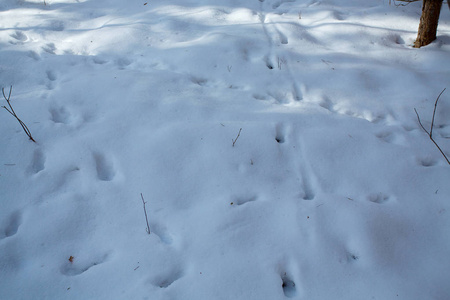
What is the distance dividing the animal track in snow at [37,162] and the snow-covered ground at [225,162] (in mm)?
16

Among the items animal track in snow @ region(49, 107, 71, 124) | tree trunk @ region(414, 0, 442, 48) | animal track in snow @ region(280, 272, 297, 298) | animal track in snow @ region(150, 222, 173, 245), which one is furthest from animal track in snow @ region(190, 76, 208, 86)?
tree trunk @ region(414, 0, 442, 48)

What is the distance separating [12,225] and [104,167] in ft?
2.20

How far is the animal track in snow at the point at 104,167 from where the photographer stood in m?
2.31

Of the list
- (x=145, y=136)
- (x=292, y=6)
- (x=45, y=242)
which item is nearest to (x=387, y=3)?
(x=292, y=6)

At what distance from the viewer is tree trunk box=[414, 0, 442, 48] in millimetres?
3243

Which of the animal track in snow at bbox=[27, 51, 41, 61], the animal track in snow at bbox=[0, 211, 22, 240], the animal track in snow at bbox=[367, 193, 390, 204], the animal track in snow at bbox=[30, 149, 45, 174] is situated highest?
the animal track in snow at bbox=[27, 51, 41, 61]

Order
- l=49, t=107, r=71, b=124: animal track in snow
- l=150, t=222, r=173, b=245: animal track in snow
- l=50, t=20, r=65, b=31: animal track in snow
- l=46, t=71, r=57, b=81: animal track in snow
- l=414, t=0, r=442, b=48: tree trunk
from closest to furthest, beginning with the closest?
l=150, t=222, r=173, b=245: animal track in snow < l=49, t=107, r=71, b=124: animal track in snow < l=46, t=71, r=57, b=81: animal track in snow < l=414, t=0, r=442, b=48: tree trunk < l=50, t=20, r=65, b=31: animal track in snow

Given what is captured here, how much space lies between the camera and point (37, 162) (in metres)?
2.37

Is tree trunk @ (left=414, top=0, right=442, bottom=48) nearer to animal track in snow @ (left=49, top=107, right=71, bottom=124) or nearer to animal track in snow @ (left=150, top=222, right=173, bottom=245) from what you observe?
animal track in snow @ (left=150, top=222, right=173, bottom=245)

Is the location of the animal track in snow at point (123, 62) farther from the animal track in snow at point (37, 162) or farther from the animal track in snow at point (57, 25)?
the animal track in snow at point (37, 162)

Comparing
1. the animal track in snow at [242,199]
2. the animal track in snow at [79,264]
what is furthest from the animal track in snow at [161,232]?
the animal track in snow at [242,199]

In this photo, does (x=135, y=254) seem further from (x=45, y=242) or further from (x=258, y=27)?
(x=258, y=27)

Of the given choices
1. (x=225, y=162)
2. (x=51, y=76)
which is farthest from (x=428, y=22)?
(x=51, y=76)

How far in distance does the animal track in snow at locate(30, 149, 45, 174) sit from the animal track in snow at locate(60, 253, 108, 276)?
2.69 feet
